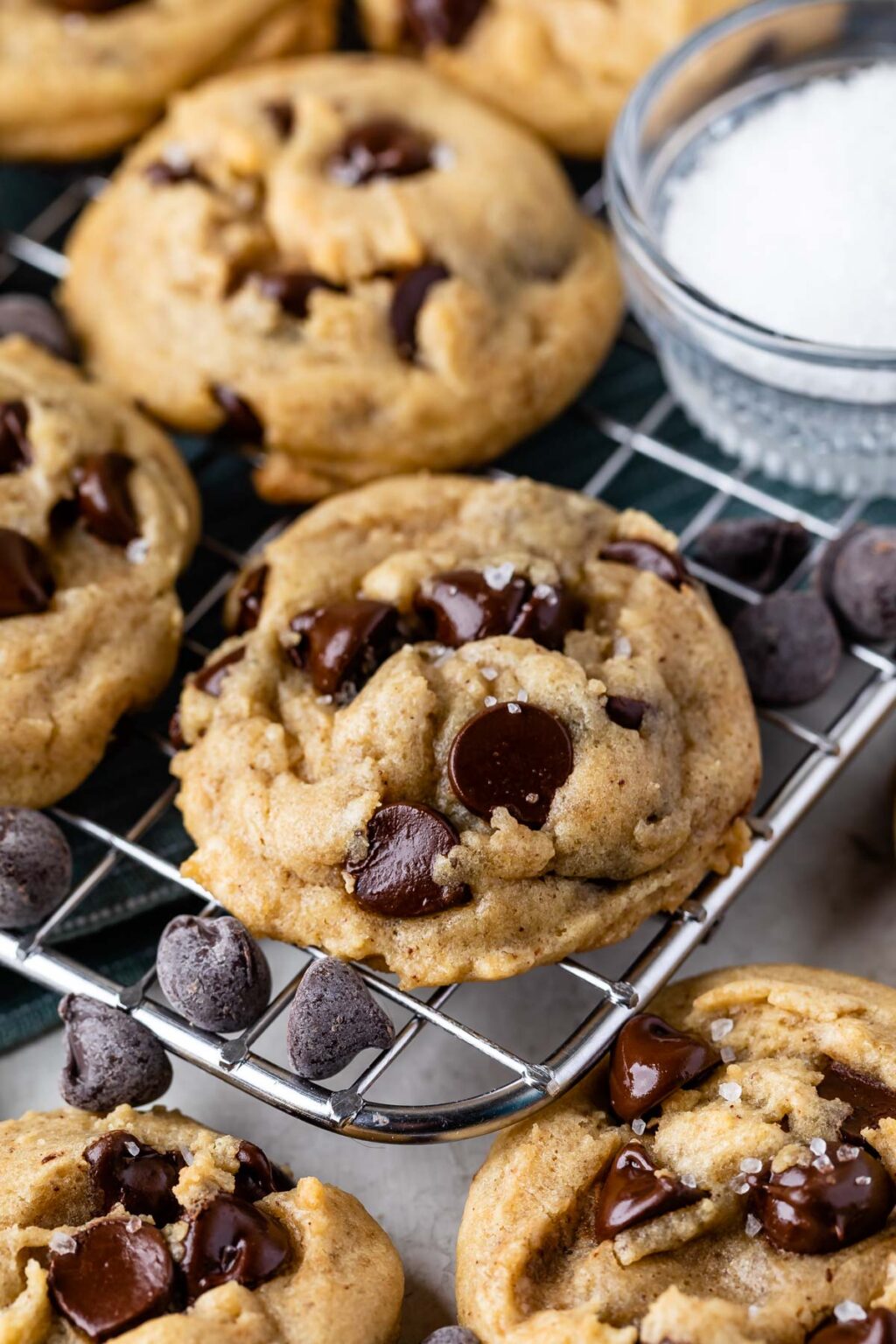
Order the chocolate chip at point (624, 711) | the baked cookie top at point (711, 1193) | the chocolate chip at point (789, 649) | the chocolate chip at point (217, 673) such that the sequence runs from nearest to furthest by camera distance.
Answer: the baked cookie top at point (711, 1193) < the chocolate chip at point (624, 711) < the chocolate chip at point (217, 673) < the chocolate chip at point (789, 649)

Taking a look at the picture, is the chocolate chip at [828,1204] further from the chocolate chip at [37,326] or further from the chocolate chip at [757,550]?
the chocolate chip at [37,326]

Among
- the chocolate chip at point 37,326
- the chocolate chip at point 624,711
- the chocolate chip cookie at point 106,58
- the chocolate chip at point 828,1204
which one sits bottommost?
the chocolate chip at point 828,1204

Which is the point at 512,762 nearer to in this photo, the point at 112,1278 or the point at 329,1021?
the point at 329,1021

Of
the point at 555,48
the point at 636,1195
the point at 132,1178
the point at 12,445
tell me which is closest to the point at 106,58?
the point at 555,48

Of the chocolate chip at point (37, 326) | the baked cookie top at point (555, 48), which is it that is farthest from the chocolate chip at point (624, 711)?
the baked cookie top at point (555, 48)

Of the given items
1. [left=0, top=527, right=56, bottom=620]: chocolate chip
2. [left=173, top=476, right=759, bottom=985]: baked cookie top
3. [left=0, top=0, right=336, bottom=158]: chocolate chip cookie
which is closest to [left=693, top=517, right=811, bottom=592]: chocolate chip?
[left=173, top=476, right=759, bottom=985]: baked cookie top

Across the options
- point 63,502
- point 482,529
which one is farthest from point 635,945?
point 63,502
